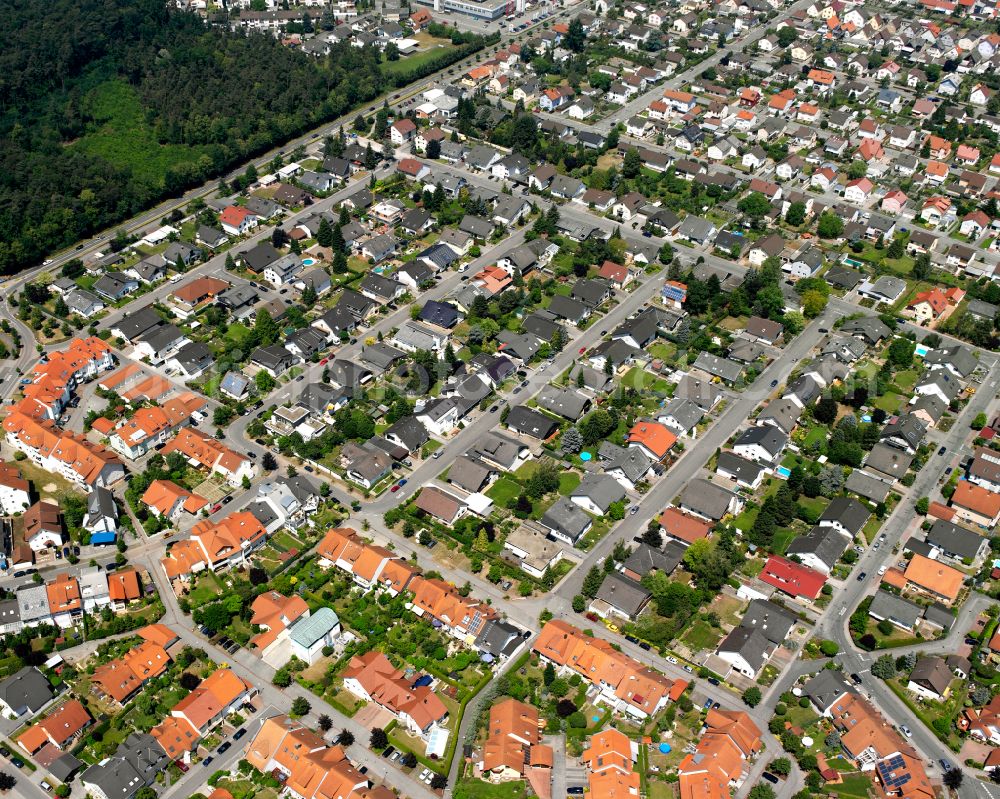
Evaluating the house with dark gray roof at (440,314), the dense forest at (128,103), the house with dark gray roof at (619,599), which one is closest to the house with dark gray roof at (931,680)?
the house with dark gray roof at (619,599)

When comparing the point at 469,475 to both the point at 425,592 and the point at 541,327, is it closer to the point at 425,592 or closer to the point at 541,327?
the point at 425,592

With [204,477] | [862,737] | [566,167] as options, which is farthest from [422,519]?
[566,167]

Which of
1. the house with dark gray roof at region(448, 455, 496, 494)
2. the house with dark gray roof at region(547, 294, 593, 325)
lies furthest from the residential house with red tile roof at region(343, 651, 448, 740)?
the house with dark gray roof at region(547, 294, 593, 325)

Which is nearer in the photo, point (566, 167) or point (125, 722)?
point (125, 722)

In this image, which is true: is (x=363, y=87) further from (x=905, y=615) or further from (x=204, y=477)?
(x=905, y=615)

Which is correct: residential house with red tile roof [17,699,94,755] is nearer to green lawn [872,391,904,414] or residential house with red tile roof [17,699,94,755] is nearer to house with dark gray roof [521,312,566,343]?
house with dark gray roof [521,312,566,343]

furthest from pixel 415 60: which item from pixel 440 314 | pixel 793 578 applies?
pixel 793 578
